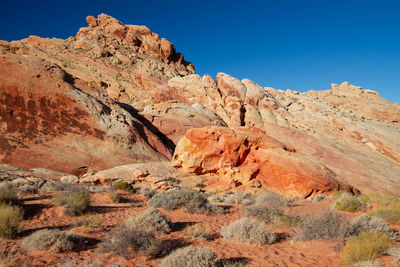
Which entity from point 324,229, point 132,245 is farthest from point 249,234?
point 132,245

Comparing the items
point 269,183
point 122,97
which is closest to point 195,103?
point 122,97

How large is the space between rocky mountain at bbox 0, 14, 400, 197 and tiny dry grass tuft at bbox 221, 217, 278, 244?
1081cm

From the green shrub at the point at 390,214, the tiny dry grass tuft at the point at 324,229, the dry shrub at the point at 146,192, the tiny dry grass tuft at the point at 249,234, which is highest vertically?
the green shrub at the point at 390,214

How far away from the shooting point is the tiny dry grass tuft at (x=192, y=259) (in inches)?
177

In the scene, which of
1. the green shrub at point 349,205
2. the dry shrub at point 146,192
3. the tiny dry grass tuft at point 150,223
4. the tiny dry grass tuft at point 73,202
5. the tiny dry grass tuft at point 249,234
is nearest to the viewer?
the tiny dry grass tuft at point 249,234

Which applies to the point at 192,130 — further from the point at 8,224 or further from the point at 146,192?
the point at 8,224

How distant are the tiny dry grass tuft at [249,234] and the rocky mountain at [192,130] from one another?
10810mm

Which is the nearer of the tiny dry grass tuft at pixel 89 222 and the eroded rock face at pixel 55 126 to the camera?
the tiny dry grass tuft at pixel 89 222

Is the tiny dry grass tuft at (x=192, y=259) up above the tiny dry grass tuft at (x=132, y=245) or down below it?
above

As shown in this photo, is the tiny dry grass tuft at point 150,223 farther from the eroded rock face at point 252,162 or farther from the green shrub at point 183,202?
the eroded rock face at point 252,162

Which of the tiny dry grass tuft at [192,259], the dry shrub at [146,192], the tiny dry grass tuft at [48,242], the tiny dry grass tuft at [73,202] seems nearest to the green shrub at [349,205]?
the tiny dry grass tuft at [192,259]

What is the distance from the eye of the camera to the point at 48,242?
5.49 m

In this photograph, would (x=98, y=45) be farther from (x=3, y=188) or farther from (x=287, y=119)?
(x=3, y=188)

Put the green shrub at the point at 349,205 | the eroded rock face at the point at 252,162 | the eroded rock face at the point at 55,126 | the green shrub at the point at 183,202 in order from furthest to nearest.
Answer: the eroded rock face at the point at 55,126 < the eroded rock face at the point at 252,162 < the green shrub at the point at 349,205 < the green shrub at the point at 183,202
